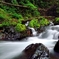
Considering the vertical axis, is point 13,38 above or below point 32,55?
below

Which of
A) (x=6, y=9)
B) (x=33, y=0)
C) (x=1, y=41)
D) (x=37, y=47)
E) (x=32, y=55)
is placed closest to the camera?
(x=32, y=55)

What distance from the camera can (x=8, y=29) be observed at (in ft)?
59.5

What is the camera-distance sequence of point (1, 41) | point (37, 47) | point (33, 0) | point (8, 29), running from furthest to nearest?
1. point (33, 0)
2. point (8, 29)
3. point (1, 41)
4. point (37, 47)

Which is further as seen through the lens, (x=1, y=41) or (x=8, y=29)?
(x=8, y=29)

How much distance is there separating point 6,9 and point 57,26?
7.38 metres

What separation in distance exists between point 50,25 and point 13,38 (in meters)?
5.17

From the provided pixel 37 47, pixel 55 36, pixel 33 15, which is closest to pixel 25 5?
pixel 33 15

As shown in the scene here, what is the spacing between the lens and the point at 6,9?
25.8 m

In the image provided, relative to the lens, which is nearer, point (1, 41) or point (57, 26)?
point (1, 41)

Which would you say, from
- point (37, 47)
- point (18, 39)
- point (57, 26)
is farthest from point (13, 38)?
point (37, 47)

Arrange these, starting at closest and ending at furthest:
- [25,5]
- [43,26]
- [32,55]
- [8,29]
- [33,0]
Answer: [32,55] < [8,29] < [43,26] < [25,5] < [33,0]

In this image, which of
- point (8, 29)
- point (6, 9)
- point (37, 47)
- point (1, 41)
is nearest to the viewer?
point (37, 47)

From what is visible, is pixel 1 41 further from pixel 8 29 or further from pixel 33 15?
pixel 33 15

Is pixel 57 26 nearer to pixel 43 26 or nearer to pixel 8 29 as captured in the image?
pixel 43 26
